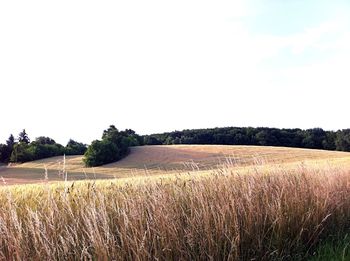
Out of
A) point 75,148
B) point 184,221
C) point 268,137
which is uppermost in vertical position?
point 75,148

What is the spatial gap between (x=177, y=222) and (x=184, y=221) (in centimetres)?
24

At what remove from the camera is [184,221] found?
418 cm

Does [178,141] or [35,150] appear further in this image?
[178,141]

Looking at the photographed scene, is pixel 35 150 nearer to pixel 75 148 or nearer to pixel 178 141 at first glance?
pixel 75 148

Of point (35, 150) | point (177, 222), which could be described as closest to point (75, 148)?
point (35, 150)

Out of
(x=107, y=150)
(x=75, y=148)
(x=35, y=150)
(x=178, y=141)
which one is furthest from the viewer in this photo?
(x=75, y=148)

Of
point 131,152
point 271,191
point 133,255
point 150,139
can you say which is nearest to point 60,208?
point 133,255

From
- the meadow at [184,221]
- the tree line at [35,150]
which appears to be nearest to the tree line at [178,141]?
the tree line at [35,150]

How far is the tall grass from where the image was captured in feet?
10.8

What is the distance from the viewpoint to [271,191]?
533 cm

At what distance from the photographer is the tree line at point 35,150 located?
61625 mm

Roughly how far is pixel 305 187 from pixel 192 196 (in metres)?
2.22

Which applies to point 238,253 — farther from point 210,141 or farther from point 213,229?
point 210,141

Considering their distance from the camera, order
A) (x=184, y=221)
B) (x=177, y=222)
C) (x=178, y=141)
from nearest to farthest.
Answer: (x=177, y=222) < (x=184, y=221) < (x=178, y=141)
